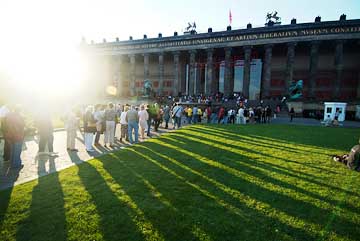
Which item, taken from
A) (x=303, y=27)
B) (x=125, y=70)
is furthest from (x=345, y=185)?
(x=125, y=70)

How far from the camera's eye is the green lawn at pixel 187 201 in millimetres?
3725

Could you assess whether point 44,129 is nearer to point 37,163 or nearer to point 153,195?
point 37,163

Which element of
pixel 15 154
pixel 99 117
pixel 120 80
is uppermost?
pixel 120 80

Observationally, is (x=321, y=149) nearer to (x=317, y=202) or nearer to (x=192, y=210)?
(x=317, y=202)

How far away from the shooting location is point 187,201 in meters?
4.78

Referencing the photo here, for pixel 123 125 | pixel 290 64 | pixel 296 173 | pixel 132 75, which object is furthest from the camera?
pixel 132 75

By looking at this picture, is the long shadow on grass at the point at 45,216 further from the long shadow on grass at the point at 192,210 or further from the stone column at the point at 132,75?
Answer: the stone column at the point at 132,75

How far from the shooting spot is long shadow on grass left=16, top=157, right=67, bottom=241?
3.64 m

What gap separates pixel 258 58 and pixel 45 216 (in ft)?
148

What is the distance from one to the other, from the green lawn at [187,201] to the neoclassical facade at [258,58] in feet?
108

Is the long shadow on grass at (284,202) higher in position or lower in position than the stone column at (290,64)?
lower

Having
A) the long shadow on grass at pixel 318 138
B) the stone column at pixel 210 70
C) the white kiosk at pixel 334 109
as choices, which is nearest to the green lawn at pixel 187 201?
the long shadow on grass at pixel 318 138

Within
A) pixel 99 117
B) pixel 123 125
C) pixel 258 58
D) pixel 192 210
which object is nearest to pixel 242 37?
pixel 258 58

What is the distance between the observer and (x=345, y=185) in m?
5.77
